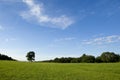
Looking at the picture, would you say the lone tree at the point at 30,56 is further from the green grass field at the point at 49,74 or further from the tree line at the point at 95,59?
the green grass field at the point at 49,74

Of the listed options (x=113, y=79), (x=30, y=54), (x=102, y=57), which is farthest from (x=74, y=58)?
(x=113, y=79)

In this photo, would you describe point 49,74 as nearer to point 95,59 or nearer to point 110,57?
point 95,59

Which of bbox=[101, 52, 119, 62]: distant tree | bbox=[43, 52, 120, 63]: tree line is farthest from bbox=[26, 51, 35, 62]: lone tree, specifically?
bbox=[101, 52, 119, 62]: distant tree

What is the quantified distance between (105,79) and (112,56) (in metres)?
98.0

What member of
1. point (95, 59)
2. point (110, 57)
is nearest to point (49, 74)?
point (95, 59)

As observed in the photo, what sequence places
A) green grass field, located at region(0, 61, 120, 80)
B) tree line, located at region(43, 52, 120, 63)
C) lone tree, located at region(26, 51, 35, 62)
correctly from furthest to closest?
lone tree, located at region(26, 51, 35, 62), tree line, located at region(43, 52, 120, 63), green grass field, located at region(0, 61, 120, 80)

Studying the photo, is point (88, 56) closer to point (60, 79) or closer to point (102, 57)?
point (102, 57)

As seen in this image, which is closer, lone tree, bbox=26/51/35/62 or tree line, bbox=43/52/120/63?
tree line, bbox=43/52/120/63

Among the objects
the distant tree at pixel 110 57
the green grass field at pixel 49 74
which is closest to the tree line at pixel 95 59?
the distant tree at pixel 110 57

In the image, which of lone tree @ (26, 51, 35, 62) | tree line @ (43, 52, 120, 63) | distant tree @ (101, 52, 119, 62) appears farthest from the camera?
lone tree @ (26, 51, 35, 62)

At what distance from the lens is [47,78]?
27234 millimetres

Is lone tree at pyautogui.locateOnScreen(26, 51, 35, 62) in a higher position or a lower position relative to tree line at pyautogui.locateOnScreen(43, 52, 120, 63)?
higher

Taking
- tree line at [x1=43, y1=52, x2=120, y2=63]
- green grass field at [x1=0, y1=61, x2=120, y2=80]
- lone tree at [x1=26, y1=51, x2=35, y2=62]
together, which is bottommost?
green grass field at [x1=0, y1=61, x2=120, y2=80]

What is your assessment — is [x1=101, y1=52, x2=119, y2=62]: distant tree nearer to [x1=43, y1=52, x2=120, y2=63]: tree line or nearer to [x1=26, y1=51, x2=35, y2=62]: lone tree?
[x1=43, y1=52, x2=120, y2=63]: tree line
